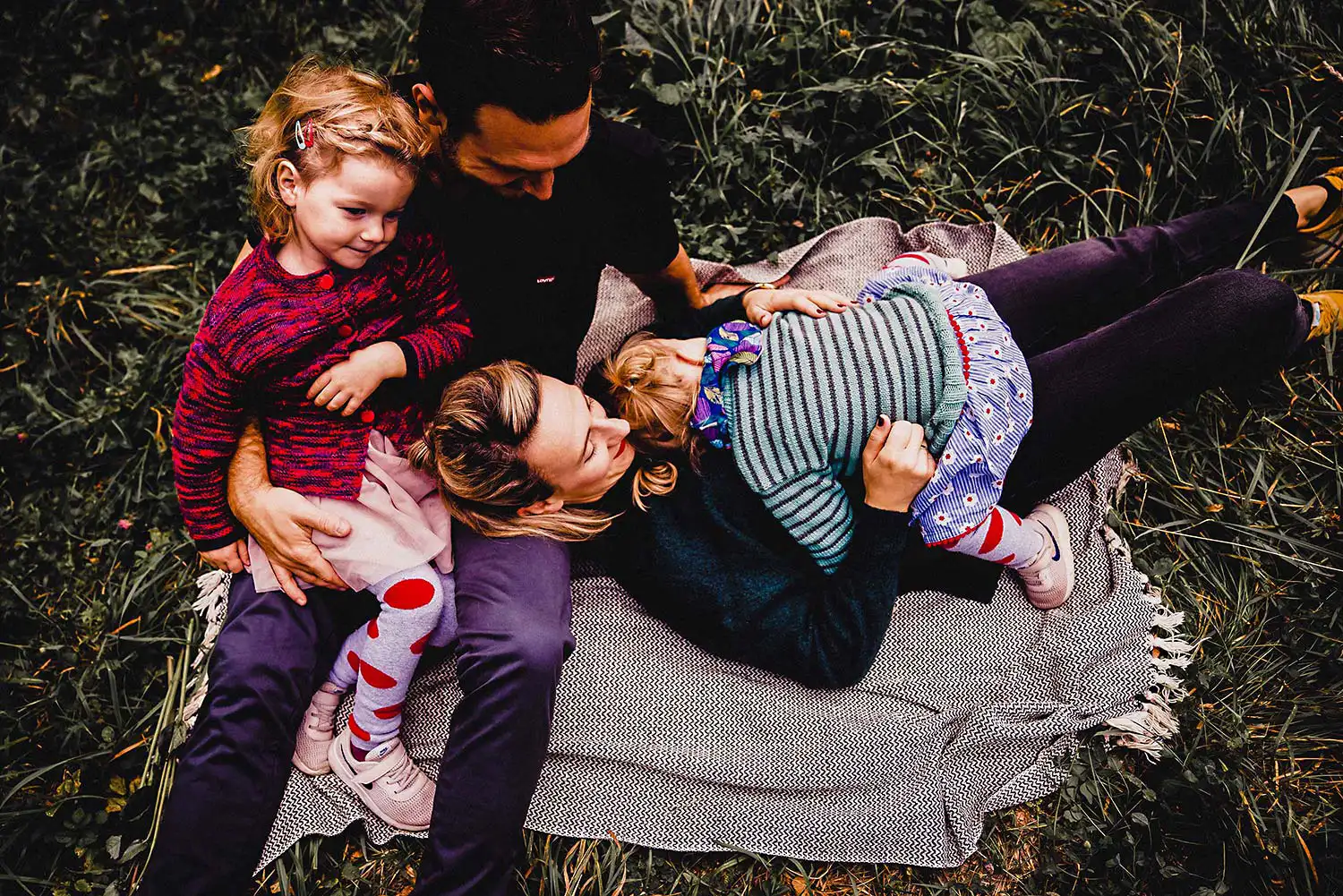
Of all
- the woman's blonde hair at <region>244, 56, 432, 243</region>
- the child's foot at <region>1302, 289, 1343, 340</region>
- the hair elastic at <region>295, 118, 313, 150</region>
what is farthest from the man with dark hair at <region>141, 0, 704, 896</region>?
the child's foot at <region>1302, 289, 1343, 340</region>

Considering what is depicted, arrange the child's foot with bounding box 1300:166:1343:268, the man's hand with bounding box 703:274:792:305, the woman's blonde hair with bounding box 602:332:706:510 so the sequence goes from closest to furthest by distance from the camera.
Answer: the woman's blonde hair with bounding box 602:332:706:510
the child's foot with bounding box 1300:166:1343:268
the man's hand with bounding box 703:274:792:305

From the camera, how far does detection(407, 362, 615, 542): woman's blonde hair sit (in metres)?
2.42

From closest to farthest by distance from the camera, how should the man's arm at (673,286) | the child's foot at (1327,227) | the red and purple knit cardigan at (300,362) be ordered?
the red and purple knit cardigan at (300,362) → the man's arm at (673,286) → the child's foot at (1327,227)

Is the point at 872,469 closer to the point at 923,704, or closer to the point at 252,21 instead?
the point at 923,704

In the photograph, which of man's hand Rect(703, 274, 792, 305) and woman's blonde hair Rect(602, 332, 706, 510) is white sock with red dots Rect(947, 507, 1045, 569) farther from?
man's hand Rect(703, 274, 792, 305)

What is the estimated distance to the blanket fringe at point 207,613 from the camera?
314 cm

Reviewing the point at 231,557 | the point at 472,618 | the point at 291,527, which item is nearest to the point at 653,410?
the point at 472,618

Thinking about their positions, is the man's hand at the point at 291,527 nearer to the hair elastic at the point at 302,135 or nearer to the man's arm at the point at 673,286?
the hair elastic at the point at 302,135

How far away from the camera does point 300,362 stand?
2541 millimetres

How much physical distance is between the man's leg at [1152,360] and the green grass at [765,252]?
0.64 meters

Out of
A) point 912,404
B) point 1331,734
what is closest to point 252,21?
point 912,404

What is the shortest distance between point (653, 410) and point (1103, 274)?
5.80ft

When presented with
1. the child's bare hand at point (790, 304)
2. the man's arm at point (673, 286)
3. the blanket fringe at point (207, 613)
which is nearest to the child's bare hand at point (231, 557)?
the blanket fringe at point (207, 613)

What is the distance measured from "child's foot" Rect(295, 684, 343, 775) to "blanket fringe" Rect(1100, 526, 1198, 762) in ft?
9.14
